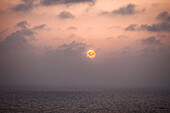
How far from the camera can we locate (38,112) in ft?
135

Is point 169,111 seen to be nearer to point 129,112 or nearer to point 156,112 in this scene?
point 156,112

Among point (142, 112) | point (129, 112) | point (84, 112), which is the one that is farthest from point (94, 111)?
point (142, 112)

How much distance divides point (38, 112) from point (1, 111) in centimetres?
780

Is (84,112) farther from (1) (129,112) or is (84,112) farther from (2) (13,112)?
(2) (13,112)

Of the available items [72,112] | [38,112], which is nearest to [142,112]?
[72,112]

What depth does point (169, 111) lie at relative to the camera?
44594 mm

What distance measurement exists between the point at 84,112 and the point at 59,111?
18.1ft

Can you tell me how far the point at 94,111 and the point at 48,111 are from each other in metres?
10.1

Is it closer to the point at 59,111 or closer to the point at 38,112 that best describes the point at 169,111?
the point at 59,111

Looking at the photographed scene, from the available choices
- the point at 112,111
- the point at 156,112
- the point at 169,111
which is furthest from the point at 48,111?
the point at 169,111

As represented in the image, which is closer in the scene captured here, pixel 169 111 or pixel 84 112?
pixel 84 112

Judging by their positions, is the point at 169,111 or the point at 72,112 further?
the point at 169,111

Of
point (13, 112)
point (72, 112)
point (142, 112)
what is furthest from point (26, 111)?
point (142, 112)

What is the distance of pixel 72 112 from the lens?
137 ft
